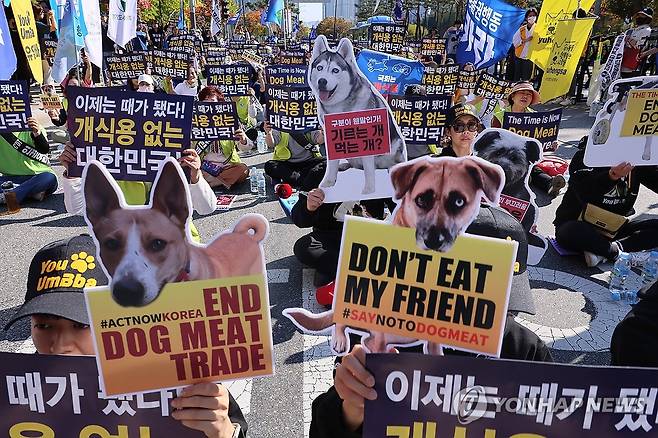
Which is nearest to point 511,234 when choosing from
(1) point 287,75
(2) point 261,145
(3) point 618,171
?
(3) point 618,171

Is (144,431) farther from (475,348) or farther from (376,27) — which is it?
(376,27)

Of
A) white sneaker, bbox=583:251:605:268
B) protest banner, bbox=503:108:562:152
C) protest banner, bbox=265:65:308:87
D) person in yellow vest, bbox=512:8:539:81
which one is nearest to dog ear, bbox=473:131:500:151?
protest banner, bbox=503:108:562:152

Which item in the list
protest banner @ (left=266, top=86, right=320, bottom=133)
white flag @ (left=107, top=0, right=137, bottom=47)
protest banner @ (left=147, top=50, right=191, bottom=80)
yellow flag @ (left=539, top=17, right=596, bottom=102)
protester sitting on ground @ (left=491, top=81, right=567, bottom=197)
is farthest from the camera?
protest banner @ (left=147, top=50, right=191, bottom=80)

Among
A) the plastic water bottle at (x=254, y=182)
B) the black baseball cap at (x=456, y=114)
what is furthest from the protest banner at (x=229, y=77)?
the black baseball cap at (x=456, y=114)

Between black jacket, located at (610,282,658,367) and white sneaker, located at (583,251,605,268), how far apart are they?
283cm

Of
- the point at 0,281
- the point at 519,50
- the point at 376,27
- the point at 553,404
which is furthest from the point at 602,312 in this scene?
the point at 376,27

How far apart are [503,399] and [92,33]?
6.71m

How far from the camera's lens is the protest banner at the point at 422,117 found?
456cm

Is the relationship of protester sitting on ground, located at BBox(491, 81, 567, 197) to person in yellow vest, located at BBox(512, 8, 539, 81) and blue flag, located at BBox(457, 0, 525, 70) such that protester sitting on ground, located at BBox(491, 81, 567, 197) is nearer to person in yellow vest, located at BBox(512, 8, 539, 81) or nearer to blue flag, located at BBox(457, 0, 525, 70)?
blue flag, located at BBox(457, 0, 525, 70)

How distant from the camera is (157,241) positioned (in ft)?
4.43

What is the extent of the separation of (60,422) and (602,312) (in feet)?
12.4

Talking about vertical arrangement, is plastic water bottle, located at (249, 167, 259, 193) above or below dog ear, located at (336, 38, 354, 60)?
below

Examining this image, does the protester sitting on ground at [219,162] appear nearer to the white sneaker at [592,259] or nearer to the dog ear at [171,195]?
the white sneaker at [592,259]

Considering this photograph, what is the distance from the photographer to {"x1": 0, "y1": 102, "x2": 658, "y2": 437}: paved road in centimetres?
298
